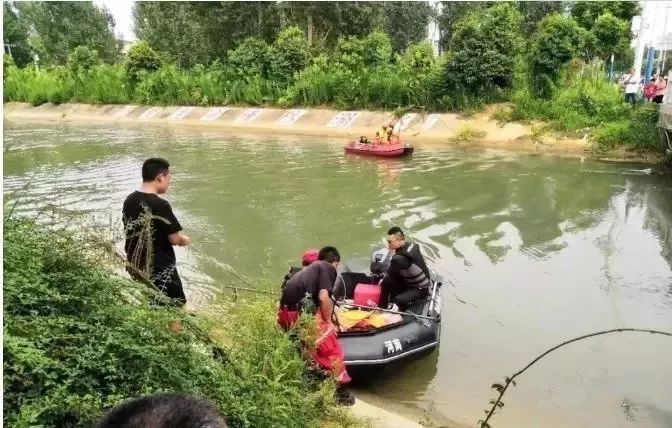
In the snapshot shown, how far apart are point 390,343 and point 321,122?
18.4m

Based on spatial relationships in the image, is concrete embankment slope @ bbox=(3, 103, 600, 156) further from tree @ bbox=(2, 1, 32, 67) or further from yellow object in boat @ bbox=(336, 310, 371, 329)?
tree @ bbox=(2, 1, 32, 67)

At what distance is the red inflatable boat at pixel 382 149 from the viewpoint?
15820mm

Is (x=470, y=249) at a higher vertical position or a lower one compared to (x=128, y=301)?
lower

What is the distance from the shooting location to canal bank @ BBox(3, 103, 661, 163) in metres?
17.8

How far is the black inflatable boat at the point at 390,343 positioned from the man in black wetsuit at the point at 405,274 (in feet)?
1.04

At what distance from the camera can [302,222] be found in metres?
10.5

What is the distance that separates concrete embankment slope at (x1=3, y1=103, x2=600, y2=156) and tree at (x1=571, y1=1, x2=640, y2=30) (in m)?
8.46

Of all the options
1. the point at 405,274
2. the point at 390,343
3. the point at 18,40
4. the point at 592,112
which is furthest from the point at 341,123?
the point at 18,40

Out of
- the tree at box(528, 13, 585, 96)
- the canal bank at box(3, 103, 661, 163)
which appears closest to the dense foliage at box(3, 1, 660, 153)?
the tree at box(528, 13, 585, 96)

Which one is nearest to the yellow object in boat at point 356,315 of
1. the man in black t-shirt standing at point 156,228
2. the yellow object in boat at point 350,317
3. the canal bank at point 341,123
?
the yellow object in boat at point 350,317

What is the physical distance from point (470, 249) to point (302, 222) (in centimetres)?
316

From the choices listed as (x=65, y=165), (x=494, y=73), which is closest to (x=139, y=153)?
(x=65, y=165)

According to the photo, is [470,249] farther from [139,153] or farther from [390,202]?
[139,153]

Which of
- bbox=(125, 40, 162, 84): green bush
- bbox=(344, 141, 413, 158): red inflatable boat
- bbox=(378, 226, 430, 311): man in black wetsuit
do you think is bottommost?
bbox=(378, 226, 430, 311): man in black wetsuit
